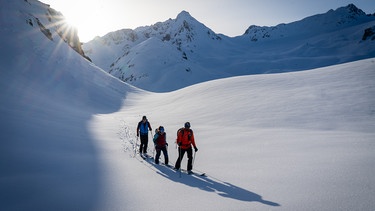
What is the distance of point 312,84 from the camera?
70.0 feet

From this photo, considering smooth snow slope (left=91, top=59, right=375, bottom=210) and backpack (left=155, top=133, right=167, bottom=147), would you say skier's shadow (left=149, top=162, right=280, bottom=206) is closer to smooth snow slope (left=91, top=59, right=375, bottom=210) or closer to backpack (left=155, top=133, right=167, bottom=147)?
smooth snow slope (left=91, top=59, right=375, bottom=210)

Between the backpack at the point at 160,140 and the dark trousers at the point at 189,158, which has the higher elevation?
the backpack at the point at 160,140

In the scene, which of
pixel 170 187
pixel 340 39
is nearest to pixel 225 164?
pixel 170 187

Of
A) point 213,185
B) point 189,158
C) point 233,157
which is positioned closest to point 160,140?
point 189,158

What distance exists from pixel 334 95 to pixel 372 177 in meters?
13.2

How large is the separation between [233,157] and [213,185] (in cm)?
308

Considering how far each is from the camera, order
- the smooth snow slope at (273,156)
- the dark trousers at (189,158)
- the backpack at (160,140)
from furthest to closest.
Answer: the backpack at (160,140), the dark trousers at (189,158), the smooth snow slope at (273,156)

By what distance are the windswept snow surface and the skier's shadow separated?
3 cm

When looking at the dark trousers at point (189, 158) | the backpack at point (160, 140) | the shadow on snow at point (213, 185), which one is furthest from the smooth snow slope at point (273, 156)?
the backpack at point (160, 140)

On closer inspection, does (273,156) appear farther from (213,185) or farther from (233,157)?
(213,185)

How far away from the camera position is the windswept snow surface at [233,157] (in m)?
6.06

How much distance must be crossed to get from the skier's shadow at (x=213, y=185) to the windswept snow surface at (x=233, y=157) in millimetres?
33

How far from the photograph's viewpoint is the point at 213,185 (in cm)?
746

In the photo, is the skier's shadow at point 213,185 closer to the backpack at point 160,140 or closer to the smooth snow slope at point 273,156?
the smooth snow slope at point 273,156
